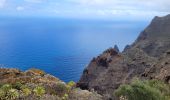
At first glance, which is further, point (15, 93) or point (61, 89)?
point (61, 89)

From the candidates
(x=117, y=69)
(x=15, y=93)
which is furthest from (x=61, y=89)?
(x=117, y=69)

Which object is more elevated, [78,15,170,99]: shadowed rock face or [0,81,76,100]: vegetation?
[78,15,170,99]: shadowed rock face

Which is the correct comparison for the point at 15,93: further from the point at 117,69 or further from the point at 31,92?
the point at 117,69

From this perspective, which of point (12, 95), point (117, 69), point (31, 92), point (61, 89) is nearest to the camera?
point (12, 95)

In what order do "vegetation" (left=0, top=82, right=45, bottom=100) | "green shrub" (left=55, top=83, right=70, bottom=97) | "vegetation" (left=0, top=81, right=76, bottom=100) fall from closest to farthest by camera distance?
"vegetation" (left=0, top=82, right=45, bottom=100)
"vegetation" (left=0, top=81, right=76, bottom=100)
"green shrub" (left=55, top=83, right=70, bottom=97)

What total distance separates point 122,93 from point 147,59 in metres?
45.9

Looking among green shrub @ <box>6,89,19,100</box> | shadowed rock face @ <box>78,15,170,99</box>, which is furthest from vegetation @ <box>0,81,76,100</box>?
shadowed rock face @ <box>78,15,170,99</box>

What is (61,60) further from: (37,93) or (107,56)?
(37,93)

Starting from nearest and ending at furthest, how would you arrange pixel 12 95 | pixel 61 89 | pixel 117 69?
pixel 12 95 → pixel 61 89 → pixel 117 69

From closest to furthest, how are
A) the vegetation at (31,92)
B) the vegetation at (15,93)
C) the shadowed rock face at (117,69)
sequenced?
the vegetation at (15,93), the vegetation at (31,92), the shadowed rock face at (117,69)

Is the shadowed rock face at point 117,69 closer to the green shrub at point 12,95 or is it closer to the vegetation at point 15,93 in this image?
the vegetation at point 15,93

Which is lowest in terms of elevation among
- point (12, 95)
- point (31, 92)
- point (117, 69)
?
point (12, 95)

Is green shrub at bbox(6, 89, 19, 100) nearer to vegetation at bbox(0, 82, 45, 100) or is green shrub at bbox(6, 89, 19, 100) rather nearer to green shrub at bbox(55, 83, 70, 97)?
vegetation at bbox(0, 82, 45, 100)

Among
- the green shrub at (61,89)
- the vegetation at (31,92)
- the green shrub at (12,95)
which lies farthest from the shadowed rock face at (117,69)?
the green shrub at (12,95)
